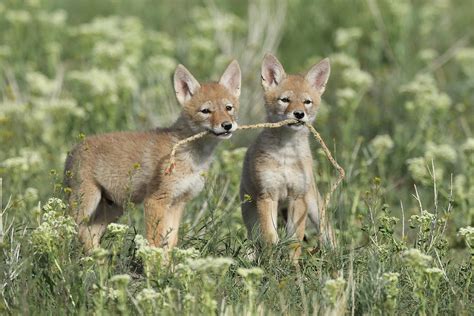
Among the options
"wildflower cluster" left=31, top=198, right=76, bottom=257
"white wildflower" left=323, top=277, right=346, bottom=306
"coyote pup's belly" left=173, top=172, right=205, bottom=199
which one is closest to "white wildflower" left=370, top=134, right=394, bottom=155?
"coyote pup's belly" left=173, top=172, right=205, bottom=199

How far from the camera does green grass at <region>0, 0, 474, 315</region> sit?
5.50m

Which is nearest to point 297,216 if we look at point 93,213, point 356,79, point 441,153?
point 93,213

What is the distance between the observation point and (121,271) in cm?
608

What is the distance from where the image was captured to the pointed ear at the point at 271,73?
7.61 meters

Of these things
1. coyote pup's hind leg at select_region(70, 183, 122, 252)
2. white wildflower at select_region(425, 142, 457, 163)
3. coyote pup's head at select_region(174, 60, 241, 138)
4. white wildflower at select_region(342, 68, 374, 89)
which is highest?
white wildflower at select_region(342, 68, 374, 89)

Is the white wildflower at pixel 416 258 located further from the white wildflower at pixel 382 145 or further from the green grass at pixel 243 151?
the white wildflower at pixel 382 145

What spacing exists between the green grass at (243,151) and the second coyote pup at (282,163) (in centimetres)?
25

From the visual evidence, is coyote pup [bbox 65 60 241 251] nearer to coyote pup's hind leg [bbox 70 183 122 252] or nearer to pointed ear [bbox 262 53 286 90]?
coyote pup's hind leg [bbox 70 183 122 252]

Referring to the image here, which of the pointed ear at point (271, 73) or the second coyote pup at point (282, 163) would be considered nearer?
the second coyote pup at point (282, 163)

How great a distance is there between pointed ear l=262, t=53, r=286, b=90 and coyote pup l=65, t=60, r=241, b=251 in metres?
0.32

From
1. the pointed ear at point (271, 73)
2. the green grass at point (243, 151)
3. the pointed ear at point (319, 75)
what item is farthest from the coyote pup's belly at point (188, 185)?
the pointed ear at point (319, 75)

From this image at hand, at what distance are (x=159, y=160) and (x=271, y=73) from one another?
1.26m

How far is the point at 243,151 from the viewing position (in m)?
8.28

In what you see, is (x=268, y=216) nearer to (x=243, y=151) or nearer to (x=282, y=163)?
(x=282, y=163)
